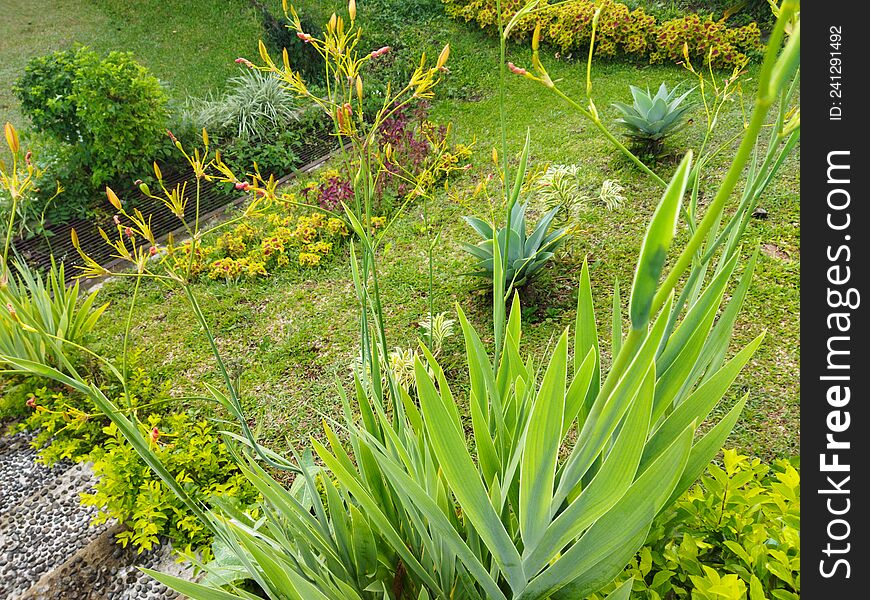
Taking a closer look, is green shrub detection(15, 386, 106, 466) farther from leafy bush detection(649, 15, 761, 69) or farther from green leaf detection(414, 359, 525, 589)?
leafy bush detection(649, 15, 761, 69)

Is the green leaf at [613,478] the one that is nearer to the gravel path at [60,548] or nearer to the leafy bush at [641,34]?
the gravel path at [60,548]

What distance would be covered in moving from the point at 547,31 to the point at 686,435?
259 inches

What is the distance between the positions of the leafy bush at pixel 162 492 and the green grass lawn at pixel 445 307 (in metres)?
0.39

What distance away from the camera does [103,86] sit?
4.17 m

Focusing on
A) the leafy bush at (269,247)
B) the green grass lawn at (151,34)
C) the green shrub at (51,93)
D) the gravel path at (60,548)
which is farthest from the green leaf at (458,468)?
the green grass lawn at (151,34)

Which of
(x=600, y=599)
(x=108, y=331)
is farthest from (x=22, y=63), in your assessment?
(x=600, y=599)

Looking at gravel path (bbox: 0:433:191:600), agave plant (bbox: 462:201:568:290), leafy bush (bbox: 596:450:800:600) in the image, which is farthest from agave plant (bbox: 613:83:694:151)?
gravel path (bbox: 0:433:191:600)

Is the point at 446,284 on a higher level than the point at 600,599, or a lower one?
lower

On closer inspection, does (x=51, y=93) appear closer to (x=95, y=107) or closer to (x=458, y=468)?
(x=95, y=107)

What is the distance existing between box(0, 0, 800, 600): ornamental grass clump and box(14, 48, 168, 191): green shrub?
3.79 meters
